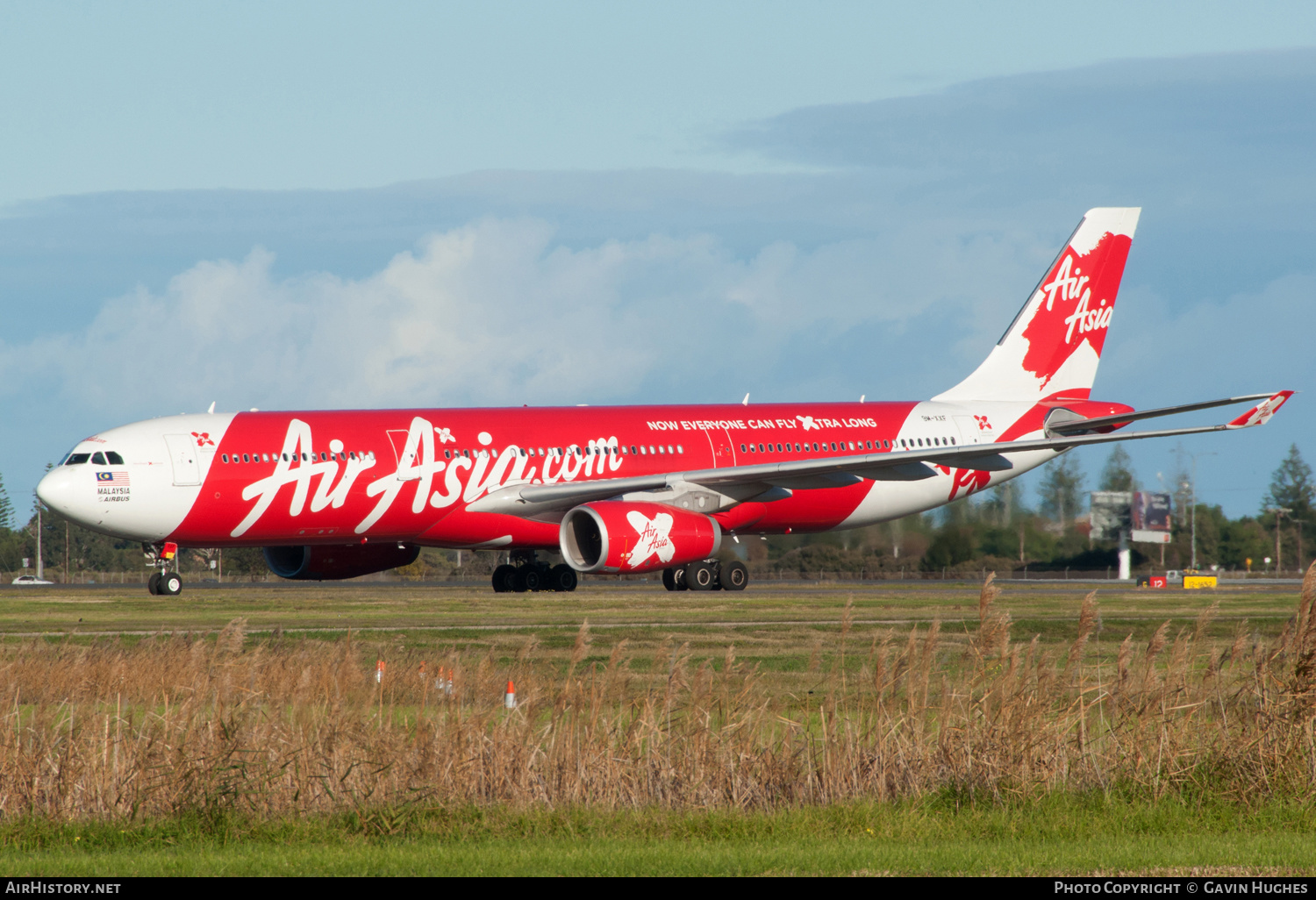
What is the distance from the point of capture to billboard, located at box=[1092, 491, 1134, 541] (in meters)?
50.6

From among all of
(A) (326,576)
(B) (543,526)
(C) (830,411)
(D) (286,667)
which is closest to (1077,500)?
(C) (830,411)

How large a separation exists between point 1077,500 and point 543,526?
21.0 meters

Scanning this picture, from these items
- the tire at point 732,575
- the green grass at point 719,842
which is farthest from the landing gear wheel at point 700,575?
the green grass at point 719,842

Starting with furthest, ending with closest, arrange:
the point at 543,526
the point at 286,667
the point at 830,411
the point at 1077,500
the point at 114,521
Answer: the point at 1077,500, the point at 830,411, the point at 543,526, the point at 114,521, the point at 286,667

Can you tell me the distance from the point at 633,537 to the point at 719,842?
71.9 ft

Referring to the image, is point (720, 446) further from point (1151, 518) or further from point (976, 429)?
point (1151, 518)

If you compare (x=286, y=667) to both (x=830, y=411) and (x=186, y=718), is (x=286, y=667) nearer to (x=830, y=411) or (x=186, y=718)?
(x=186, y=718)

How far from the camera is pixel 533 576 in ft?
119

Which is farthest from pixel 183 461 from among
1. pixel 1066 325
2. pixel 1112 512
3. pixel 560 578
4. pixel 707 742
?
pixel 1112 512

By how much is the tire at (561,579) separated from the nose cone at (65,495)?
434 inches

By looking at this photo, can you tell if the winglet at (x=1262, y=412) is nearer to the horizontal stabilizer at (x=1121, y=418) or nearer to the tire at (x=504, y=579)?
the horizontal stabilizer at (x=1121, y=418)

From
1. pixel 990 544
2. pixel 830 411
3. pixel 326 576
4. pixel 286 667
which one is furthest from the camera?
pixel 990 544

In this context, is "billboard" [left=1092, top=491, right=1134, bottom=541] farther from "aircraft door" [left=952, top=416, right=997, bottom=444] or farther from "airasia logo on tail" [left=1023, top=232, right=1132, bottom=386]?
"aircraft door" [left=952, top=416, right=997, bottom=444]

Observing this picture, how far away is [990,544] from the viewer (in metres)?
42.8
